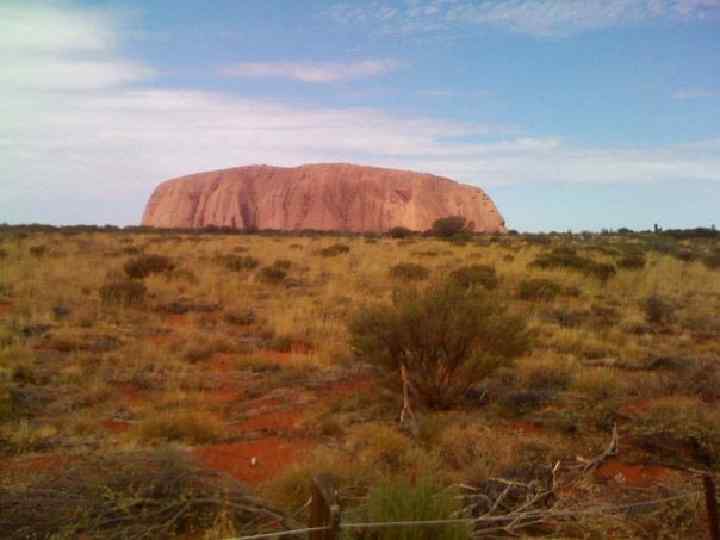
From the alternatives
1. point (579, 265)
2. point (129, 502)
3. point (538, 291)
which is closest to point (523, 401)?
point (129, 502)

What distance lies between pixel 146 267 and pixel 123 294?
4.05 m

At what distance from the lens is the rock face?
9288cm

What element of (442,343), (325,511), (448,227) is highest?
(448,227)

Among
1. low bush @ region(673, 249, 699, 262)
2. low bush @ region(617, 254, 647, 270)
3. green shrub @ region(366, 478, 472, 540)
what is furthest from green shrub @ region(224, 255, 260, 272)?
green shrub @ region(366, 478, 472, 540)

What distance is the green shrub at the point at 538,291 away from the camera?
1408 cm

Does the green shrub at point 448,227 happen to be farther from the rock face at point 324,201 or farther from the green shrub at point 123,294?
the green shrub at point 123,294

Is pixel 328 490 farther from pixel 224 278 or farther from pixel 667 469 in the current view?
pixel 224 278

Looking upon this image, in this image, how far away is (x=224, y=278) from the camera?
17000 millimetres

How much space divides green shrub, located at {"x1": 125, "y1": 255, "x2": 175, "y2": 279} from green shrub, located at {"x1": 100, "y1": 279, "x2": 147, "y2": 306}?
321 cm

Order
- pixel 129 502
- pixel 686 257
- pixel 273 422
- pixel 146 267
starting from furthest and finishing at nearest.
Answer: pixel 686 257 → pixel 146 267 → pixel 273 422 → pixel 129 502

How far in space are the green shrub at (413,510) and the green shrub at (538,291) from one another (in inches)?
431

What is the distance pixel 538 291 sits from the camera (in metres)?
14.1

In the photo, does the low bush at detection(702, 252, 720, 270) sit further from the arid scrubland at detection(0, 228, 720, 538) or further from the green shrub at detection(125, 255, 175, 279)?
the green shrub at detection(125, 255, 175, 279)

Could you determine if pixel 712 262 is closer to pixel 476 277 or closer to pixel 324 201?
pixel 476 277
